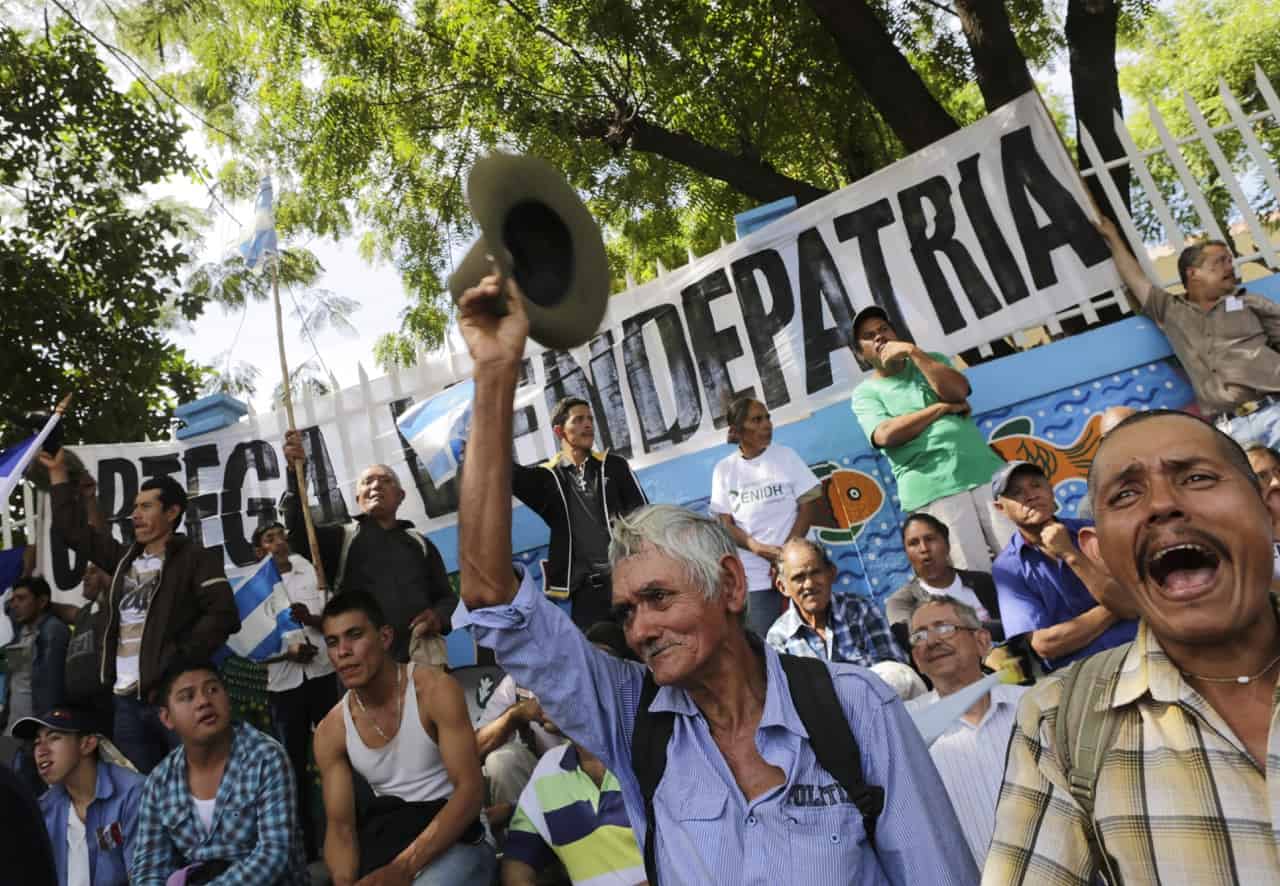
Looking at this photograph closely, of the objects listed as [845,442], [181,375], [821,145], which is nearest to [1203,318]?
[845,442]

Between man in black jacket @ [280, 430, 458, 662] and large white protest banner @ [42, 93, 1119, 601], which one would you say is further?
large white protest banner @ [42, 93, 1119, 601]

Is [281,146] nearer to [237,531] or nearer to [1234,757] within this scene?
[237,531]

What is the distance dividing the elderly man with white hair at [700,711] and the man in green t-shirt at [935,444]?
310 centimetres

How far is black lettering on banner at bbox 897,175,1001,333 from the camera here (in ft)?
20.3

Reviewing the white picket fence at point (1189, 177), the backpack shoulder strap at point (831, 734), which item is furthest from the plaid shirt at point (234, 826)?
the white picket fence at point (1189, 177)

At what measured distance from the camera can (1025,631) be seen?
403 cm

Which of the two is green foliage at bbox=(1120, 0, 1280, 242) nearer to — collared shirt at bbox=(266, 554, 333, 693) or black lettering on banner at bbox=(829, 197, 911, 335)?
A: black lettering on banner at bbox=(829, 197, 911, 335)

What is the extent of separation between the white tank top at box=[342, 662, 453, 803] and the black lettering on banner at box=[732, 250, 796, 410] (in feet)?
10.8

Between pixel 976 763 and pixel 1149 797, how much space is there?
5.30ft

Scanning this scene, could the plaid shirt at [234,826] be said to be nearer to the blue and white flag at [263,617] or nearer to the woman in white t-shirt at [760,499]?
the blue and white flag at [263,617]

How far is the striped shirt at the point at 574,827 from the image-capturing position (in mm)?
3543

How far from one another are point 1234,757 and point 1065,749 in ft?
0.72

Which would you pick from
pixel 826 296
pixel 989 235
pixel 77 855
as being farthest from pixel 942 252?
pixel 77 855

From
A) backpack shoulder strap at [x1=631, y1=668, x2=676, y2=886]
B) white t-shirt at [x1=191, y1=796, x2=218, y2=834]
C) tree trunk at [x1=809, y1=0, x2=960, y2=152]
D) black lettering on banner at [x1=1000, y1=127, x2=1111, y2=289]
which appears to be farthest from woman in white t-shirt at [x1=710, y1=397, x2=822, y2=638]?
tree trunk at [x1=809, y1=0, x2=960, y2=152]
